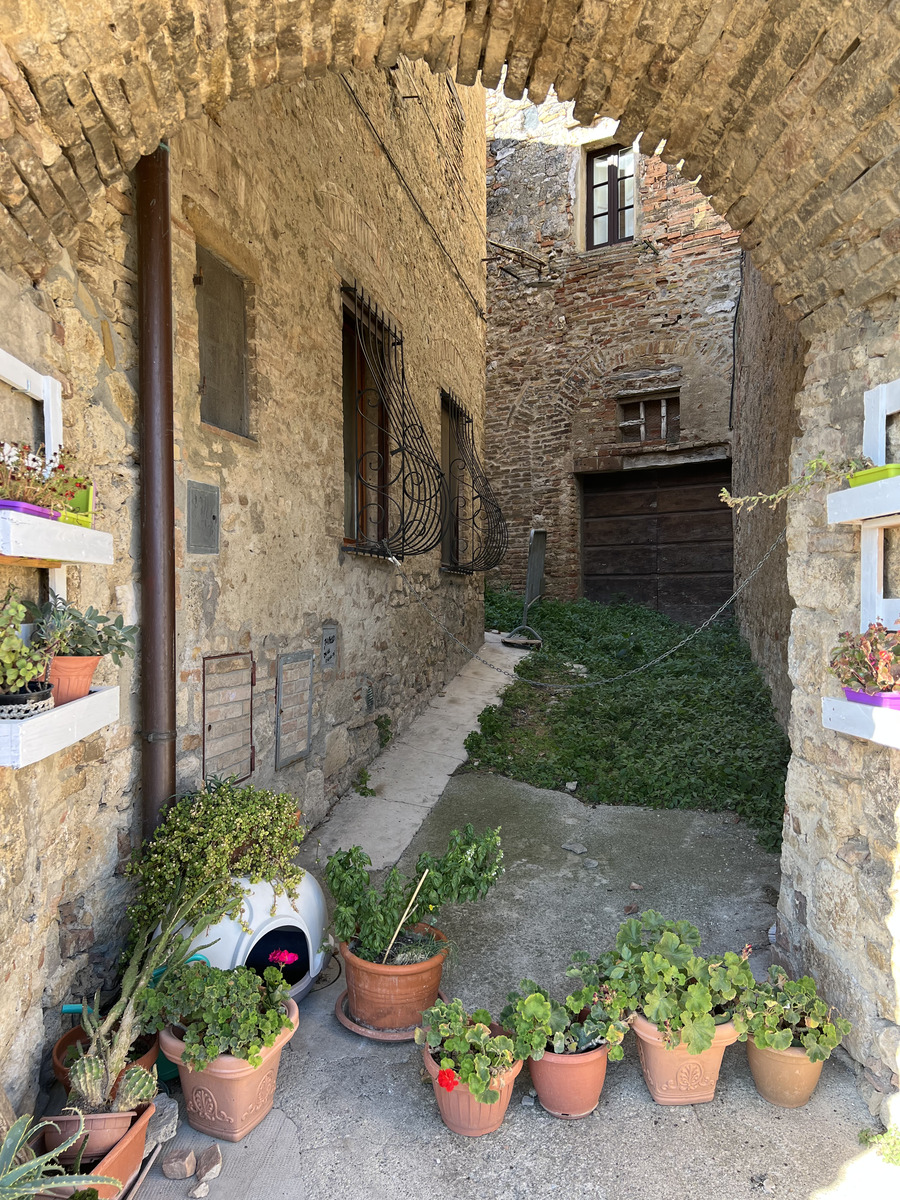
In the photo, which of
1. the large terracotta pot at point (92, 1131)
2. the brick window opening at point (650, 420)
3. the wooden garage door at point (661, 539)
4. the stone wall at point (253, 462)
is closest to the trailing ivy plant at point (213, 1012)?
the large terracotta pot at point (92, 1131)

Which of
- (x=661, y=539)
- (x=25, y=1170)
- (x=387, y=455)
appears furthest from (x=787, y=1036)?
(x=661, y=539)

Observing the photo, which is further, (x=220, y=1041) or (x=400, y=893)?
(x=400, y=893)

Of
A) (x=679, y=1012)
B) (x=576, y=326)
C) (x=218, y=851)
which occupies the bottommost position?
(x=679, y=1012)

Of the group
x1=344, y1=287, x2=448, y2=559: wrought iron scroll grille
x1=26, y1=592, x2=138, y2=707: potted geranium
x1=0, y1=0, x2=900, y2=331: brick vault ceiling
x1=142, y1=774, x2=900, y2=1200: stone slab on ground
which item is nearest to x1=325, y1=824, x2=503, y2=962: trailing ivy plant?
x1=142, y1=774, x2=900, y2=1200: stone slab on ground

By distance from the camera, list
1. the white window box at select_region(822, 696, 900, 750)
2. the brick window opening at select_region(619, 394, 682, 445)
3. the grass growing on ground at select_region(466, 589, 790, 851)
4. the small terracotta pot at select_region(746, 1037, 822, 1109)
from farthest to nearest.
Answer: the brick window opening at select_region(619, 394, 682, 445) < the grass growing on ground at select_region(466, 589, 790, 851) < the small terracotta pot at select_region(746, 1037, 822, 1109) < the white window box at select_region(822, 696, 900, 750)

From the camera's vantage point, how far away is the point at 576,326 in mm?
10109

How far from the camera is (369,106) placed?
15.7ft

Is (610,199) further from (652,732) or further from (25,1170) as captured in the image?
(25,1170)

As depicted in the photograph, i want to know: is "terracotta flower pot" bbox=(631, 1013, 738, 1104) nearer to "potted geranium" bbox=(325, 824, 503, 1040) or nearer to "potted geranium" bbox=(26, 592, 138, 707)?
"potted geranium" bbox=(325, 824, 503, 1040)

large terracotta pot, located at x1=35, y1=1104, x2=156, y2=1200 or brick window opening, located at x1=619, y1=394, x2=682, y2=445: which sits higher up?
brick window opening, located at x1=619, y1=394, x2=682, y2=445

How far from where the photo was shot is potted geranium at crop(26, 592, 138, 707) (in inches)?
70.7

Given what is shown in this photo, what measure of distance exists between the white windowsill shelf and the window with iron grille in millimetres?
9192

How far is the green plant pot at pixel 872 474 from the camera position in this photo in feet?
6.40

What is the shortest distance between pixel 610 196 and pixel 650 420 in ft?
11.0
